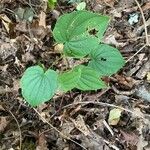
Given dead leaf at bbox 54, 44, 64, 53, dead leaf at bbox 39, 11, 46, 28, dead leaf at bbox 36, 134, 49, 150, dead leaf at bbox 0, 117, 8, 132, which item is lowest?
dead leaf at bbox 36, 134, 49, 150

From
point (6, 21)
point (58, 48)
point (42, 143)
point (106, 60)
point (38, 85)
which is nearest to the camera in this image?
point (38, 85)

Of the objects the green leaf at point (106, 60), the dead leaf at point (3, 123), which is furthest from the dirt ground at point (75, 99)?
the green leaf at point (106, 60)

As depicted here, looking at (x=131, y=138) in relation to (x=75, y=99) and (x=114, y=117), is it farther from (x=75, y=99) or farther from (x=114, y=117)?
(x=75, y=99)

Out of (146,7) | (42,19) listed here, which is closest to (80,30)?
(42,19)

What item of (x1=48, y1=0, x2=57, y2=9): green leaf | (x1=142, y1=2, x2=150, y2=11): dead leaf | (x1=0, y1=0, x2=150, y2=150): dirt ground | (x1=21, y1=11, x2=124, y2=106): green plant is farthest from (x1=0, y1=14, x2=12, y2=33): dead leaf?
(x1=142, y1=2, x2=150, y2=11): dead leaf

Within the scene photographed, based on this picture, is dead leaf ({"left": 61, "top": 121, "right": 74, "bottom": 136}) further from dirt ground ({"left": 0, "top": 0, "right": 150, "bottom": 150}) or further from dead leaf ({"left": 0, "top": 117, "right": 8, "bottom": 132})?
dead leaf ({"left": 0, "top": 117, "right": 8, "bottom": 132})

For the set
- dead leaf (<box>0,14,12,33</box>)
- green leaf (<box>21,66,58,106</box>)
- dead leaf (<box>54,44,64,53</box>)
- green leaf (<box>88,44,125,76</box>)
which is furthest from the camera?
dead leaf (<box>0,14,12,33</box>)

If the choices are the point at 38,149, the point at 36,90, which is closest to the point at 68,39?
the point at 36,90

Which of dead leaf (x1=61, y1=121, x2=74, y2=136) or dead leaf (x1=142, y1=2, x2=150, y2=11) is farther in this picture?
dead leaf (x1=142, y1=2, x2=150, y2=11)

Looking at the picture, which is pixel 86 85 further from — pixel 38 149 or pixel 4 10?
pixel 4 10
